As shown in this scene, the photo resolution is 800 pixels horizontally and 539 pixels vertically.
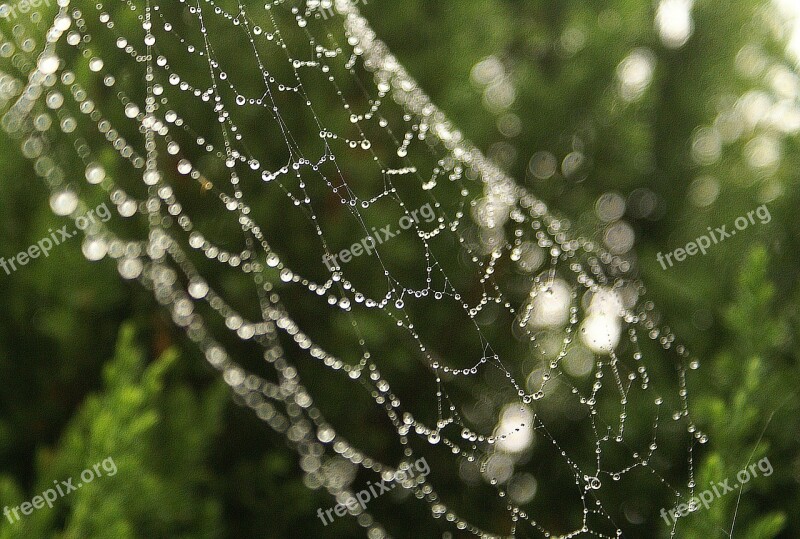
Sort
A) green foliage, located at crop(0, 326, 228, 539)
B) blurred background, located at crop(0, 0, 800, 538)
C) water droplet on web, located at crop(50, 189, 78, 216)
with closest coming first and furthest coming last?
green foliage, located at crop(0, 326, 228, 539) → blurred background, located at crop(0, 0, 800, 538) → water droplet on web, located at crop(50, 189, 78, 216)

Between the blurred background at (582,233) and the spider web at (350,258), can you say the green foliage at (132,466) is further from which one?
the spider web at (350,258)

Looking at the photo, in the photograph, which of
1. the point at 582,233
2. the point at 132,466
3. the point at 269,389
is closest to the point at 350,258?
the point at 269,389

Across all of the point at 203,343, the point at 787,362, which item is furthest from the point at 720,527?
the point at 203,343

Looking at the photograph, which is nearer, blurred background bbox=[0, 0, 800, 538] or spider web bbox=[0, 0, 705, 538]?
blurred background bbox=[0, 0, 800, 538]

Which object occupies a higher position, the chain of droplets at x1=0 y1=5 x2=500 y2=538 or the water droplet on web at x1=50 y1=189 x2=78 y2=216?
the water droplet on web at x1=50 y1=189 x2=78 y2=216

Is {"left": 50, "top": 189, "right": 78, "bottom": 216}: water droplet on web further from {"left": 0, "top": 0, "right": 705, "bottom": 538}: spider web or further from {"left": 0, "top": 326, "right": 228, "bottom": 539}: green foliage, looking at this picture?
{"left": 0, "top": 326, "right": 228, "bottom": 539}: green foliage

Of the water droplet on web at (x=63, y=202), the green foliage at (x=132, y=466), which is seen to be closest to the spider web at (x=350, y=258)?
the water droplet on web at (x=63, y=202)

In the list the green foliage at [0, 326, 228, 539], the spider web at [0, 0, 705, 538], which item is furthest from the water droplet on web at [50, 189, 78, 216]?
the green foliage at [0, 326, 228, 539]

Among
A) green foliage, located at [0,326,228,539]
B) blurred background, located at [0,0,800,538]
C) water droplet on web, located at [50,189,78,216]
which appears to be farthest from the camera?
water droplet on web, located at [50,189,78,216]
